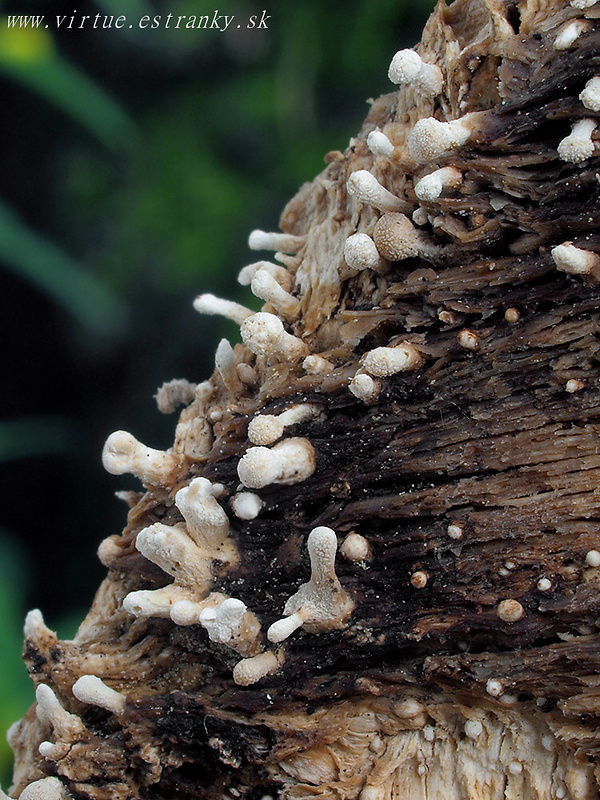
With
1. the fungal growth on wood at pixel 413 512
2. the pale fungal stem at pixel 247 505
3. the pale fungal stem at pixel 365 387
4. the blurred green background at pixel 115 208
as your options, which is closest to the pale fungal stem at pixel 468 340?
the fungal growth on wood at pixel 413 512

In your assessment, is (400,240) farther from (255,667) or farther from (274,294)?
(255,667)

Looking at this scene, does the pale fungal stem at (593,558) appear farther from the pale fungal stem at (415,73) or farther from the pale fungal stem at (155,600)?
the pale fungal stem at (415,73)

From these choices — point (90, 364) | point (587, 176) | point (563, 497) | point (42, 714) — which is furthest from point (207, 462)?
point (90, 364)

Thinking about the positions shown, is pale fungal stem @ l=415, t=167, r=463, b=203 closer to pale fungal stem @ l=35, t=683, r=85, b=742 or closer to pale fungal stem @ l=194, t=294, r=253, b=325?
pale fungal stem @ l=194, t=294, r=253, b=325

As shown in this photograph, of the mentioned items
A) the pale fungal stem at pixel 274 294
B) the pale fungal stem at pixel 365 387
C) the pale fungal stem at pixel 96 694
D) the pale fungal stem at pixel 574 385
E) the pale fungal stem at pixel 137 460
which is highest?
the pale fungal stem at pixel 274 294

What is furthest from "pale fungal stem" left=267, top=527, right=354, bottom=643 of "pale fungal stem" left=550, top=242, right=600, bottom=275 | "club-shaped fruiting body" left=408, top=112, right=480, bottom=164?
"club-shaped fruiting body" left=408, top=112, right=480, bottom=164
